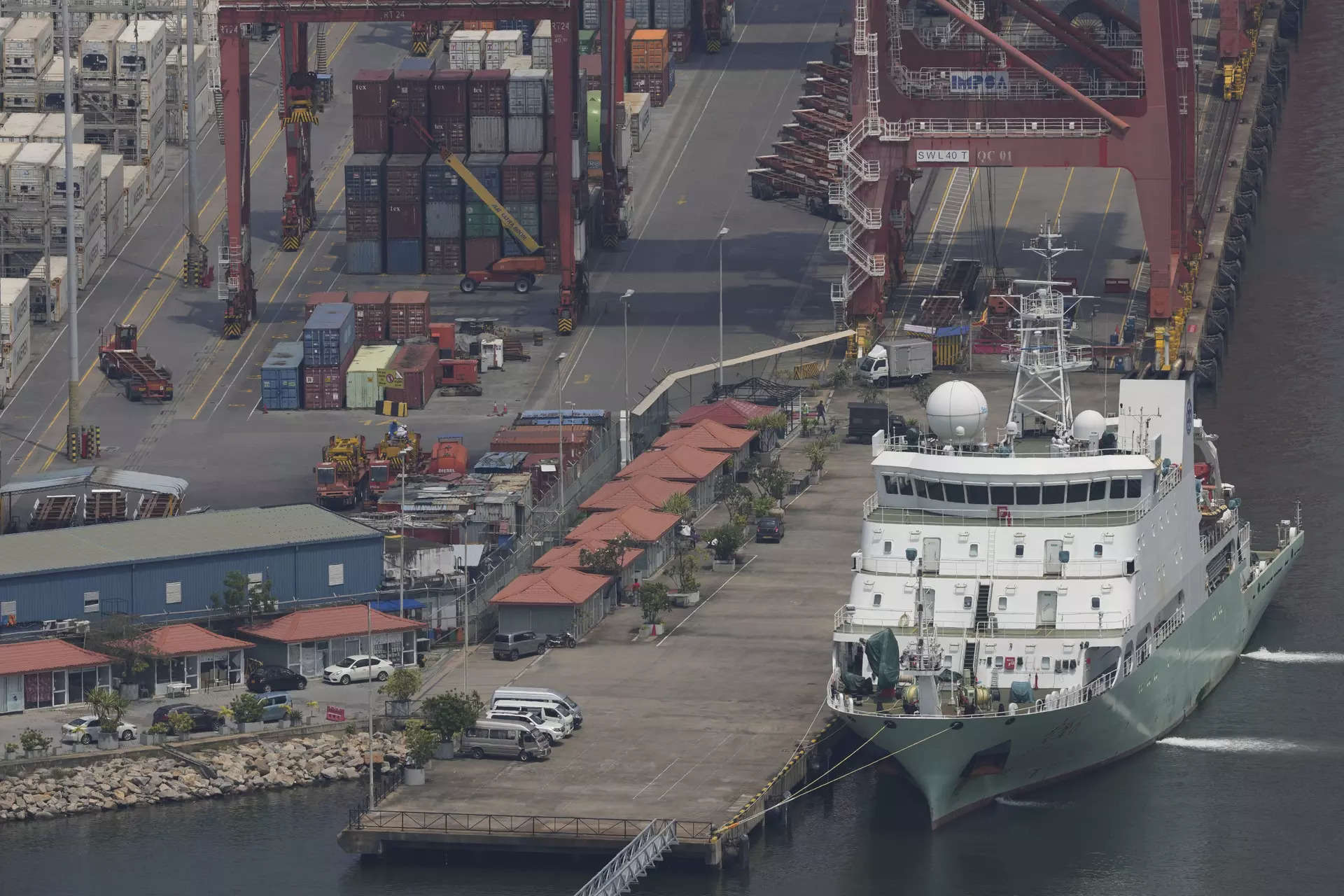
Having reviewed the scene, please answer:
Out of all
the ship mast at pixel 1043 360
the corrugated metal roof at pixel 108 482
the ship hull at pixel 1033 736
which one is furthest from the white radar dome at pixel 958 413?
the corrugated metal roof at pixel 108 482

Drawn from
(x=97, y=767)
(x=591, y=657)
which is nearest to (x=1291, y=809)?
(x=591, y=657)

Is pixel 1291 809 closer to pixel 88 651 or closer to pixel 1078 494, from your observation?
pixel 1078 494

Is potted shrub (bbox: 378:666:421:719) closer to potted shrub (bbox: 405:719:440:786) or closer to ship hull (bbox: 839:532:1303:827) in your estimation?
potted shrub (bbox: 405:719:440:786)

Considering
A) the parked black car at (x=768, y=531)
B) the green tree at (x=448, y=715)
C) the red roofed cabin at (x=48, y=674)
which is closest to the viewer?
the green tree at (x=448, y=715)

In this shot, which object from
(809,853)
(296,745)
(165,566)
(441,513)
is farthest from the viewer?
(441,513)

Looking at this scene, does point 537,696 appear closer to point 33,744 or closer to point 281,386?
point 33,744

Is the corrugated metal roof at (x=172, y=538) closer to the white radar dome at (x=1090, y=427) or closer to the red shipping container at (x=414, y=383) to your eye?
the red shipping container at (x=414, y=383)

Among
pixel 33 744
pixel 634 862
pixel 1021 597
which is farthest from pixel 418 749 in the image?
pixel 1021 597
